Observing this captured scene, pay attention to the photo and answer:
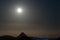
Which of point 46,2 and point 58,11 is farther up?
point 46,2

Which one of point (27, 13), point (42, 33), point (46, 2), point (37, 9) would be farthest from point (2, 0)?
point (42, 33)

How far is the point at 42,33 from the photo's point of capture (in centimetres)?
195

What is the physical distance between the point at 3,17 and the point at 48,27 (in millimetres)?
784

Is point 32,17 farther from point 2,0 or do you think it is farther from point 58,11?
point 2,0

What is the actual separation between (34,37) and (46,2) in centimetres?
65

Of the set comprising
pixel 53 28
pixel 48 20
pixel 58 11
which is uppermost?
pixel 58 11

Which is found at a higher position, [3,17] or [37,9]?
[37,9]

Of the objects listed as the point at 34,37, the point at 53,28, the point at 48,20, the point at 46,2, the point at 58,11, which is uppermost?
the point at 46,2

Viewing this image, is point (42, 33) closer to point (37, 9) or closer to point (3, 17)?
point (37, 9)

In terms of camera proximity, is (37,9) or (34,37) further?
(37,9)

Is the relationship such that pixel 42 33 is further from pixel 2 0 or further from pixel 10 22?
pixel 2 0

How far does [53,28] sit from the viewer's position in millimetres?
1976

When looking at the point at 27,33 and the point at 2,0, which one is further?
the point at 2,0

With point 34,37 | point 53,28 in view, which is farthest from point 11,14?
point 53,28
